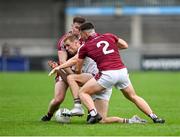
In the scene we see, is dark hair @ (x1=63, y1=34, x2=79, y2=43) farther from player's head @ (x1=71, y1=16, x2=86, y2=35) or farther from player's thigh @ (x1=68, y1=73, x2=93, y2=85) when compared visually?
player's thigh @ (x1=68, y1=73, x2=93, y2=85)

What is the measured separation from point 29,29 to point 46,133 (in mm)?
42060

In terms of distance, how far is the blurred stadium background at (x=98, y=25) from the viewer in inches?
1871

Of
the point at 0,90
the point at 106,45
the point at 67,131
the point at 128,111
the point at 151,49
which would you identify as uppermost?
the point at 106,45

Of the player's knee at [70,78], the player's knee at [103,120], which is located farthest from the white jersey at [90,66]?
the player's knee at [103,120]

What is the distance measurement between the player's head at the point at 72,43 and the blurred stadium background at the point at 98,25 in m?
32.9

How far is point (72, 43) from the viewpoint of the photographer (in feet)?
43.2

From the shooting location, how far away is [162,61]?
45.9 meters

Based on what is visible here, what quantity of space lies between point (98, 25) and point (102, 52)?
129 ft

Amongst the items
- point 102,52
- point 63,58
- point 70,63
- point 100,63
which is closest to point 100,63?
point 100,63

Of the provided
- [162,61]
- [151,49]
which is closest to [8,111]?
[162,61]

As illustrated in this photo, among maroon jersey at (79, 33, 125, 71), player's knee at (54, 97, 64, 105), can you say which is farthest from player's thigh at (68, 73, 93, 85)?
player's knee at (54, 97, 64, 105)

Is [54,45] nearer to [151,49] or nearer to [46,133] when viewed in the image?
[151,49]

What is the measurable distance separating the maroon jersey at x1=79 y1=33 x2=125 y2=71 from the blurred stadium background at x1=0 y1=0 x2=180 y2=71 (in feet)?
110

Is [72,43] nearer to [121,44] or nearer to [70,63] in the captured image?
[70,63]
